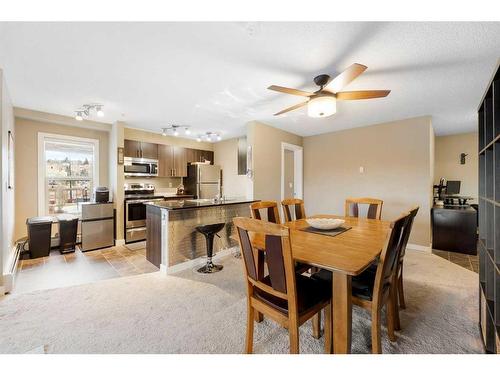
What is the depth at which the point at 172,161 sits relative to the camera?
17.2 feet

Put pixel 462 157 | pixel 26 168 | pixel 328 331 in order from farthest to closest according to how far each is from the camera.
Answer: pixel 462 157 < pixel 26 168 < pixel 328 331

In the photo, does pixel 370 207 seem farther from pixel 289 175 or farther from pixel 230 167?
pixel 230 167

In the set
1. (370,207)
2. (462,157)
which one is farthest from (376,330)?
(462,157)

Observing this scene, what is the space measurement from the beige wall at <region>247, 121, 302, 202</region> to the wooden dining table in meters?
2.31

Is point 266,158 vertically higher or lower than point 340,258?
higher

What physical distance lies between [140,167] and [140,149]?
1.32ft

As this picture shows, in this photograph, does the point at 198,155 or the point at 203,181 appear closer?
the point at 203,181

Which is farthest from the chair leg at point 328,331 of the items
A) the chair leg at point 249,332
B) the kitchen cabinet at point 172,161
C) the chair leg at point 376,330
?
the kitchen cabinet at point 172,161

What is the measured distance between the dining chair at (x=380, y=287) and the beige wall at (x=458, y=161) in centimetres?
529

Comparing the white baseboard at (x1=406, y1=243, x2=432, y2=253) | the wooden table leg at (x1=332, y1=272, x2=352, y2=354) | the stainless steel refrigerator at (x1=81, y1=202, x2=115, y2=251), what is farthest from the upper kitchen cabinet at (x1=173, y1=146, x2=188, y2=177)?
the white baseboard at (x1=406, y1=243, x2=432, y2=253)

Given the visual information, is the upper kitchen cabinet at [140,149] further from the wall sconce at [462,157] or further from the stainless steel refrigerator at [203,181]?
the wall sconce at [462,157]

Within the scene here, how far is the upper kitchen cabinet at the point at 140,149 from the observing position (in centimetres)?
453
